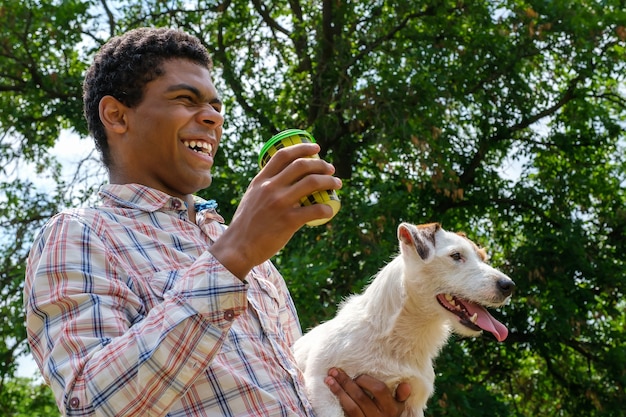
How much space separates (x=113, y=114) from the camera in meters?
2.49

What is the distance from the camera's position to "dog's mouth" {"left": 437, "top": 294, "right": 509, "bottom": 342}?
135 inches

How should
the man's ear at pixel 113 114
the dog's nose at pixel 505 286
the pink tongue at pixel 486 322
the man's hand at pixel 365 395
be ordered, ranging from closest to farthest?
the man's ear at pixel 113 114, the man's hand at pixel 365 395, the pink tongue at pixel 486 322, the dog's nose at pixel 505 286

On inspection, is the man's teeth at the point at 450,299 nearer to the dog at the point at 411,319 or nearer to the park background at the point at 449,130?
the dog at the point at 411,319

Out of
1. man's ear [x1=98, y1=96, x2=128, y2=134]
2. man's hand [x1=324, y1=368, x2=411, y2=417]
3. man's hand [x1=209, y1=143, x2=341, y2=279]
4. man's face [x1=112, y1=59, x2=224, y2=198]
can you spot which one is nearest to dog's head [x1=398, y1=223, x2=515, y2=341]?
man's hand [x1=324, y1=368, x2=411, y2=417]

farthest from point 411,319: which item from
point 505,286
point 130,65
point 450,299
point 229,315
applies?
point 229,315

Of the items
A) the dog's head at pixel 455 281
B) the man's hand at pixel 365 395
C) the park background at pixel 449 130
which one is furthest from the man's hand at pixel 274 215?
the park background at pixel 449 130

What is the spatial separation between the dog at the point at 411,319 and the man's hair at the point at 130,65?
1.14 metres

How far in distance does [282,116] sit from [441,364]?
433cm

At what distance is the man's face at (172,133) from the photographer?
2402 mm

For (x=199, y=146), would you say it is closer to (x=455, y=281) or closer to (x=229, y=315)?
(x=229, y=315)

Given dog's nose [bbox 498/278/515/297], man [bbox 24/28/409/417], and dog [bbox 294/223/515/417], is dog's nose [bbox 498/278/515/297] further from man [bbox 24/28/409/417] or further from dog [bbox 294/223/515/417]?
man [bbox 24/28/409/417]

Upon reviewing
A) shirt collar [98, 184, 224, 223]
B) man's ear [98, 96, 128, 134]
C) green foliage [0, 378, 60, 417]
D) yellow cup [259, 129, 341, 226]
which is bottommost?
yellow cup [259, 129, 341, 226]

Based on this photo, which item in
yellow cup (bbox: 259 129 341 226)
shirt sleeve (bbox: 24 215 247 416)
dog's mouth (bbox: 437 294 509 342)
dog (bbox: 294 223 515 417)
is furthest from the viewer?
dog's mouth (bbox: 437 294 509 342)

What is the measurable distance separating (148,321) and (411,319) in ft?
5.96
